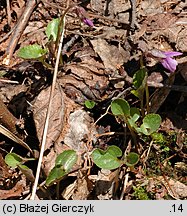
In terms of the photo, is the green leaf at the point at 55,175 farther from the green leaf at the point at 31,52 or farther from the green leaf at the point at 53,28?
the green leaf at the point at 53,28

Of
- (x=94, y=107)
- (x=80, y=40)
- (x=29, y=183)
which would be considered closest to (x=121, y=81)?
(x=94, y=107)

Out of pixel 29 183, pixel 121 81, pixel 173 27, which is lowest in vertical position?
pixel 29 183

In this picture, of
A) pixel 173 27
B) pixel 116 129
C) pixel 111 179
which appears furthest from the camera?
pixel 173 27

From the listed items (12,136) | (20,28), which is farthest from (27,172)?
(20,28)

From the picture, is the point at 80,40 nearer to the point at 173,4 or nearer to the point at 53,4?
the point at 53,4


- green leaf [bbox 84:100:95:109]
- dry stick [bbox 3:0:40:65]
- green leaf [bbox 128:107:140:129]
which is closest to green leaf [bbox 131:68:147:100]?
green leaf [bbox 128:107:140:129]

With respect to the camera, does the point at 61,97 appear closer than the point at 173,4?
Yes

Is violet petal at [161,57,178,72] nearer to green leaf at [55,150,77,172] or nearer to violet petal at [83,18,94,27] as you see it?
violet petal at [83,18,94,27]
